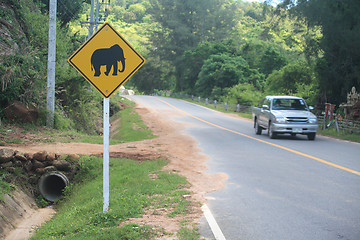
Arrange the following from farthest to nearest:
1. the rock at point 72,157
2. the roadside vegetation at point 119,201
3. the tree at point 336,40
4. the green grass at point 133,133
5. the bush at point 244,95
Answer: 1. the bush at point 244,95
2. the tree at point 336,40
3. the green grass at point 133,133
4. the rock at point 72,157
5. the roadside vegetation at point 119,201

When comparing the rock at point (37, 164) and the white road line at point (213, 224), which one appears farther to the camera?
the rock at point (37, 164)

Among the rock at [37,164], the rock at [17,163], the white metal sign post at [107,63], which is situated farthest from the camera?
the rock at [37,164]

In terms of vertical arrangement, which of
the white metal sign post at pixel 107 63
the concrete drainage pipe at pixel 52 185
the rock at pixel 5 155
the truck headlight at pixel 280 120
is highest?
the white metal sign post at pixel 107 63

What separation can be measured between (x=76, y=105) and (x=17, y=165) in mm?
11831

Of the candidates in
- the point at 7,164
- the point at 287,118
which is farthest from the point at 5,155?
the point at 287,118

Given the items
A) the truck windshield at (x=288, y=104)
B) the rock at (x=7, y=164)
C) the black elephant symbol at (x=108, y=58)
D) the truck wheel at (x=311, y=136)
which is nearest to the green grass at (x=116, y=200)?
the rock at (x=7, y=164)

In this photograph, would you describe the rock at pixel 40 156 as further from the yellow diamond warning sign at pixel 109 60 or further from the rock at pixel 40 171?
the yellow diamond warning sign at pixel 109 60

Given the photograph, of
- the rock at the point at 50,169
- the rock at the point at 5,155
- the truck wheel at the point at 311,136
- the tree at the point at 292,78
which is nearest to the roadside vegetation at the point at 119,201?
the rock at the point at 5,155

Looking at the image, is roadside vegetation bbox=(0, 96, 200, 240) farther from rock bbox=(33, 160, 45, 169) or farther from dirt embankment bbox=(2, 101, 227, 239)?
rock bbox=(33, 160, 45, 169)

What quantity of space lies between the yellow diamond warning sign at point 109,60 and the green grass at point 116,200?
77.9 inches

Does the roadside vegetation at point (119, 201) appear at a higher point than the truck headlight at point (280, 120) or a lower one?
lower

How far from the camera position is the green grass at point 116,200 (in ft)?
19.1

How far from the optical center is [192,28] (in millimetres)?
81312

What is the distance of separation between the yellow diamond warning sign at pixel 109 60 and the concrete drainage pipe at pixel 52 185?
4.66m
